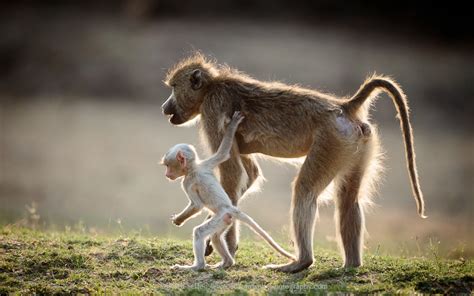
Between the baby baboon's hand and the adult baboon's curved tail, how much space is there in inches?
39.7

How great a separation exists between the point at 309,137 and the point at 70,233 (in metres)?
3.48

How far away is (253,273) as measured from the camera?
6.95 m

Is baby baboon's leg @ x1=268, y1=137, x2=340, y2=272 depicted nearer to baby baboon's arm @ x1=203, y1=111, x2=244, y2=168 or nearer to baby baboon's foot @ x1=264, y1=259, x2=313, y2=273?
baby baboon's foot @ x1=264, y1=259, x2=313, y2=273

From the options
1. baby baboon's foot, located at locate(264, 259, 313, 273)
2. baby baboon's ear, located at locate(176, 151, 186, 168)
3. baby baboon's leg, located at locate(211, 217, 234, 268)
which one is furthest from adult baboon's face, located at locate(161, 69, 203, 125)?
baby baboon's foot, located at locate(264, 259, 313, 273)

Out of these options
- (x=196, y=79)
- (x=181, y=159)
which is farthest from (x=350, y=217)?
(x=196, y=79)

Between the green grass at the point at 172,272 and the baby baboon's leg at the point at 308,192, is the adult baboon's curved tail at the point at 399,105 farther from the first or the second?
the green grass at the point at 172,272

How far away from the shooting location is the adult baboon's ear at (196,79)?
7.83 m

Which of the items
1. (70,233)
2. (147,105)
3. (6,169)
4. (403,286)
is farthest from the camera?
(147,105)

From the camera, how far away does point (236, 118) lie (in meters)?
7.38

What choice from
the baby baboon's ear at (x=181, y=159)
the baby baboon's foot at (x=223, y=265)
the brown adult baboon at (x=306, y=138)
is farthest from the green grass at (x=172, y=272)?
the baby baboon's ear at (x=181, y=159)

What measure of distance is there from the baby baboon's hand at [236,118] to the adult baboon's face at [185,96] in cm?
62

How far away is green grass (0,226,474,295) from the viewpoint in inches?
251

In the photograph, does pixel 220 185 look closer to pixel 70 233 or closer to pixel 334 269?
pixel 334 269

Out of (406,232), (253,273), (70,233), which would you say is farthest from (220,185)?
(406,232)
